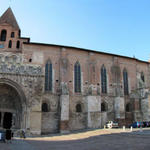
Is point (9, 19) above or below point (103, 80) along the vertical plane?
above

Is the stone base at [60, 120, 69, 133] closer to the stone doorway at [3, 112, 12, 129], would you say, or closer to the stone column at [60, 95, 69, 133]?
the stone column at [60, 95, 69, 133]

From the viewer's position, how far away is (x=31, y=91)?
74.1 ft

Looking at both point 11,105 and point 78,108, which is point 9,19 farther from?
point 78,108

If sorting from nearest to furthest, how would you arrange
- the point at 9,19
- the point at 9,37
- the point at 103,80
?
Answer: the point at 9,37, the point at 9,19, the point at 103,80

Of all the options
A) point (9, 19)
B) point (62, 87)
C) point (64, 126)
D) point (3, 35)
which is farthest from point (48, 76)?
point (9, 19)

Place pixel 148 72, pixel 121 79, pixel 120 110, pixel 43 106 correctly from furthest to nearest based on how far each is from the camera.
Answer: pixel 148 72 < pixel 121 79 < pixel 120 110 < pixel 43 106

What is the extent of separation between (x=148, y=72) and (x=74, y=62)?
15.2m

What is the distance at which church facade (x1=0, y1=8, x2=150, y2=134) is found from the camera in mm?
22641

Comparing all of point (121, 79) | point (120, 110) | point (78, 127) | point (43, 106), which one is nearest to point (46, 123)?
point (43, 106)

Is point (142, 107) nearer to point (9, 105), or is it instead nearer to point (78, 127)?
point (78, 127)

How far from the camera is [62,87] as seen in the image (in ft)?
85.5

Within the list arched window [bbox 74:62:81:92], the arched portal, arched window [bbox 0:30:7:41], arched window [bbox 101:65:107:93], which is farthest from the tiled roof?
arched window [bbox 101:65:107:93]

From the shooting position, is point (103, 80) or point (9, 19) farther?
point (103, 80)

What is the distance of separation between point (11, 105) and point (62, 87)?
721cm
